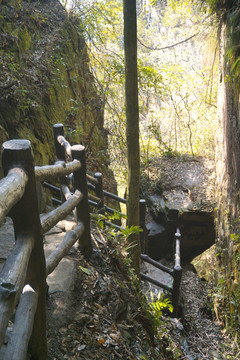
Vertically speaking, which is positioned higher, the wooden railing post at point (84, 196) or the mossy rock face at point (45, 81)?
the mossy rock face at point (45, 81)

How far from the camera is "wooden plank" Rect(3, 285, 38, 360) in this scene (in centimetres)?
125

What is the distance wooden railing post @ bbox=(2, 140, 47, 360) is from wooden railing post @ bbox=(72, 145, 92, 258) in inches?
48.6

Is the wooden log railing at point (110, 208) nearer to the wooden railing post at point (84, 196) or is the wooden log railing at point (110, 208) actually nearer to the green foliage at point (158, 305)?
the wooden railing post at point (84, 196)

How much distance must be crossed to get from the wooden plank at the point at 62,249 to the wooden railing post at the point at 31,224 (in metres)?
0.33

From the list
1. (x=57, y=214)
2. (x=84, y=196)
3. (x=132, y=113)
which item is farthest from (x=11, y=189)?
(x=132, y=113)

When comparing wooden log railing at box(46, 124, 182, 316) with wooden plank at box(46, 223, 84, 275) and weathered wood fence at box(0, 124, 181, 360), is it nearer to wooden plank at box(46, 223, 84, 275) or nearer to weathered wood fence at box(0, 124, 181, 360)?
wooden plank at box(46, 223, 84, 275)

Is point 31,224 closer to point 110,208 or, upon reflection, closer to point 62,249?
point 62,249

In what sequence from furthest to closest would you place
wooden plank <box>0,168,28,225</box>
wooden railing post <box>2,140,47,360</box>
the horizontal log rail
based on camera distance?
the horizontal log rail
wooden railing post <box>2,140,47,360</box>
wooden plank <box>0,168,28,225</box>

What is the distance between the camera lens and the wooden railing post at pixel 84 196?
2833mm

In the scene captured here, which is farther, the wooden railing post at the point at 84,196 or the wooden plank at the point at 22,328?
the wooden railing post at the point at 84,196

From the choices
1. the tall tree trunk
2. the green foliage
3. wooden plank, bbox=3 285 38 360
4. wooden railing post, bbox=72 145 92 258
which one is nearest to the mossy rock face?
the tall tree trunk

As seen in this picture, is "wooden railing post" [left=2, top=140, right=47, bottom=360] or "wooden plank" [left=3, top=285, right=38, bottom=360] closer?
"wooden plank" [left=3, top=285, right=38, bottom=360]

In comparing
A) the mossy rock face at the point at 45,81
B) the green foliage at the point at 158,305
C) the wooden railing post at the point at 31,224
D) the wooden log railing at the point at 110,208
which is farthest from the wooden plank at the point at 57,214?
the mossy rock face at the point at 45,81

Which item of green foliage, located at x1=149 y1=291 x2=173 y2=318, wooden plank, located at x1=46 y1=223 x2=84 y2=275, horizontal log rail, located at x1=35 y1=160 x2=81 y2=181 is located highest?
horizontal log rail, located at x1=35 y1=160 x2=81 y2=181
